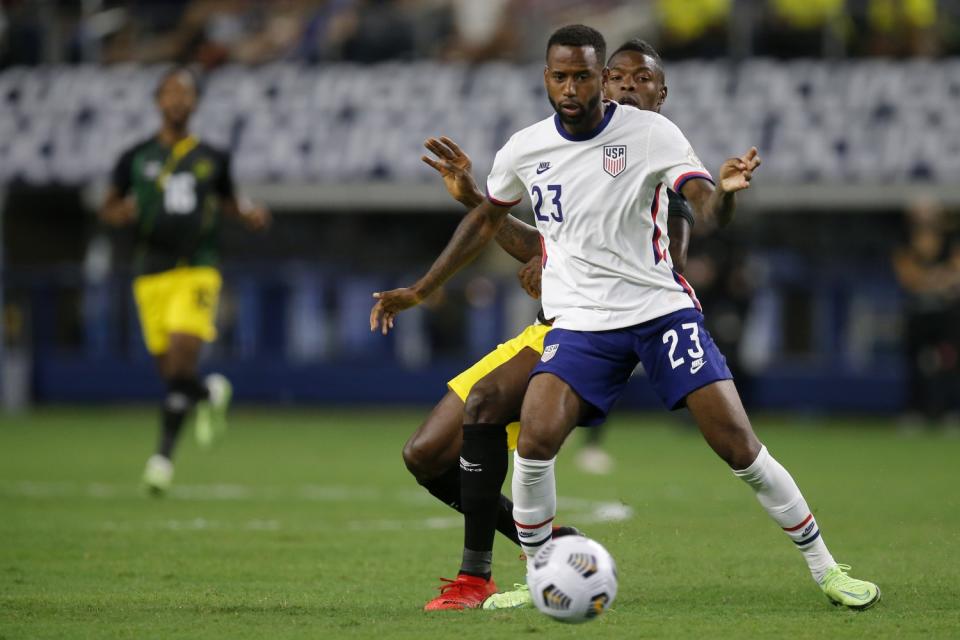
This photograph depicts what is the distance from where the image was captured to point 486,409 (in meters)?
6.75

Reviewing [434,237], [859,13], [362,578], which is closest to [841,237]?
[859,13]

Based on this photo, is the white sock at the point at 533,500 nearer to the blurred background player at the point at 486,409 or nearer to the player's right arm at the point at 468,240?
the blurred background player at the point at 486,409

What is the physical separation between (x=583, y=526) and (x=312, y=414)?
12.1 metres

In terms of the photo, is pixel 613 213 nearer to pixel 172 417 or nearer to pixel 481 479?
pixel 481 479

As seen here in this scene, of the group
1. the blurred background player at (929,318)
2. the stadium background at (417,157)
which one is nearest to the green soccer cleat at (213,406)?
the stadium background at (417,157)

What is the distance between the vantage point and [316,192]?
2103cm

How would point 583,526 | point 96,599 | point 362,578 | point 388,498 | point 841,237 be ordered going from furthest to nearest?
point 841,237 < point 388,498 < point 583,526 < point 362,578 < point 96,599

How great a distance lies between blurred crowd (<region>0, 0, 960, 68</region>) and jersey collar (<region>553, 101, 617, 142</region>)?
13762mm

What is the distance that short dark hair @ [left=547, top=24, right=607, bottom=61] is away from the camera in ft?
20.9

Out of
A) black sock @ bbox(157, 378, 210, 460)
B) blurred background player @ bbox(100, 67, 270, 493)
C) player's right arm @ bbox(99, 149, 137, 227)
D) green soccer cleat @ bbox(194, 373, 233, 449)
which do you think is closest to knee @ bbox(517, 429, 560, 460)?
black sock @ bbox(157, 378, 210, 460)

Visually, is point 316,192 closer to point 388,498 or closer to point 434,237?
point 434,237

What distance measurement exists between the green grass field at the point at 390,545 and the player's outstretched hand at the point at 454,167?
180 cm

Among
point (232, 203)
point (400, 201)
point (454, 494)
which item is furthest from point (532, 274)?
point (400, 201)

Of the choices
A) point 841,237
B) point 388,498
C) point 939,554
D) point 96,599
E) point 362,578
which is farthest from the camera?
point 841,237
